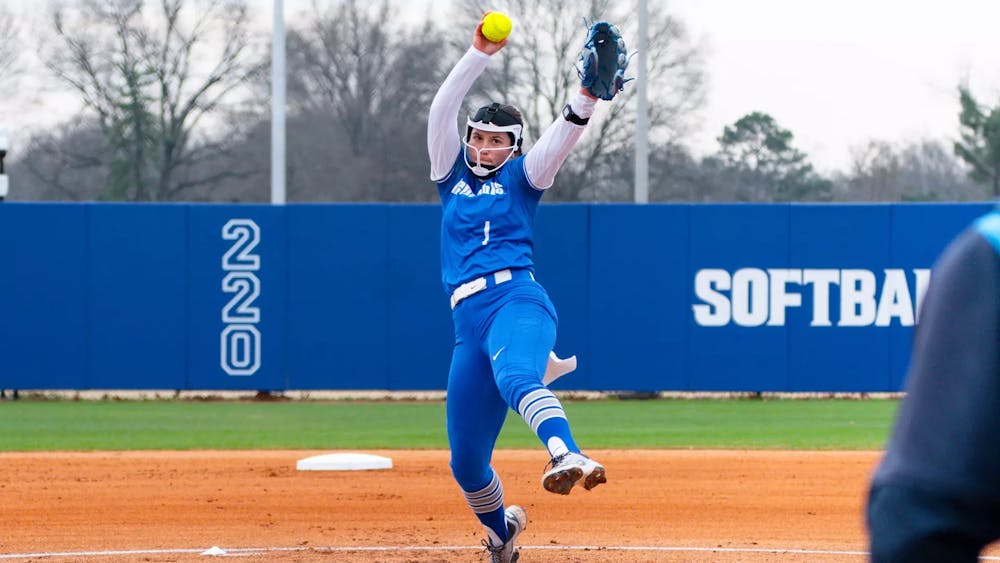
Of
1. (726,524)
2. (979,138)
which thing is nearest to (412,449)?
(726,524)

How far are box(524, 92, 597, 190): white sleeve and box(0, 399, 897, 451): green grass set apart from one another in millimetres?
6435

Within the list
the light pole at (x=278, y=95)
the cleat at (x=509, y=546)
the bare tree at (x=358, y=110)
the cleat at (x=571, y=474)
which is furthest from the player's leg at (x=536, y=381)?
the bare tree at (x=358, y=110)

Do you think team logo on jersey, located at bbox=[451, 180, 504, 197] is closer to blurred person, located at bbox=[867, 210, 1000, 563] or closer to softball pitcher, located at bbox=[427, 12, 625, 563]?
softball pitcher, located at bbox=[427, 12, 625, 563]

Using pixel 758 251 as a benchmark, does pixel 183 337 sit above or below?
below

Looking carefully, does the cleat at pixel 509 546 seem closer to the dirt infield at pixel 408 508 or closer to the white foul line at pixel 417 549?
the dirt infield at pixel 408 508

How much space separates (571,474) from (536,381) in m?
0.56

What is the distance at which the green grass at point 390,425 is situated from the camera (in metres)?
12.1

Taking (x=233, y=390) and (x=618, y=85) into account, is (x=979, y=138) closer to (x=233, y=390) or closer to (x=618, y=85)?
(x=233, y=390)

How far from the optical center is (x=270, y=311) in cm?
1639

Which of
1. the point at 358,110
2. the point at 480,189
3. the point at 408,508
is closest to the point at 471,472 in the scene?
the point at 480,189

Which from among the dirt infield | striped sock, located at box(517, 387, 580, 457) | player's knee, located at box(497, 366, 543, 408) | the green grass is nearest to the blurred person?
striped sock, located at box(517, 387, 580, 457)

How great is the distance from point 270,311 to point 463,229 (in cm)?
1125

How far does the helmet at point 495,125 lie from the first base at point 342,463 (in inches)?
188

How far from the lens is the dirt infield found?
6.70 m
